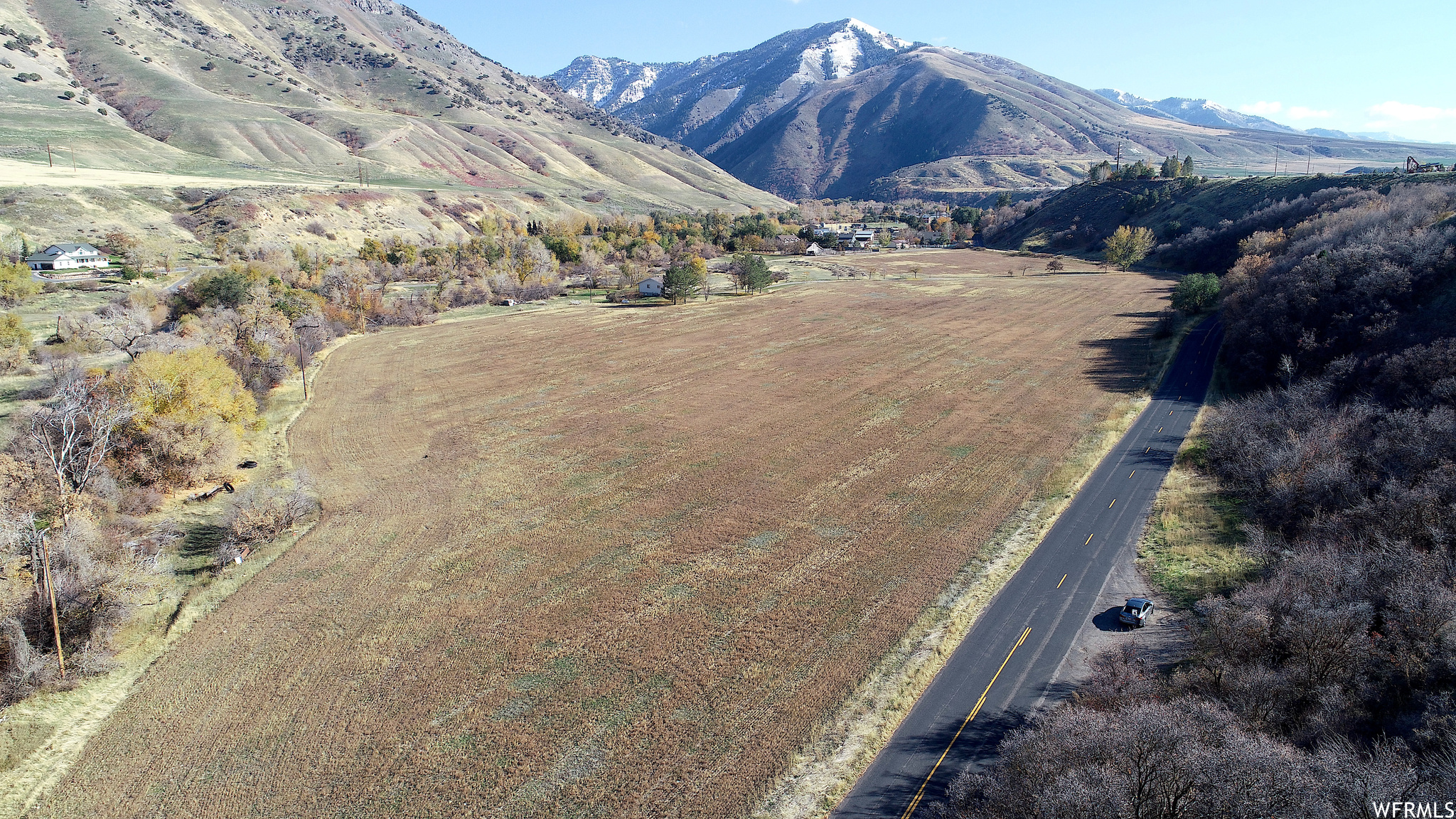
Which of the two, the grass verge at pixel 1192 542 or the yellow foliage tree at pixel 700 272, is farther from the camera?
the yellow foliage tree at pixel 700 272

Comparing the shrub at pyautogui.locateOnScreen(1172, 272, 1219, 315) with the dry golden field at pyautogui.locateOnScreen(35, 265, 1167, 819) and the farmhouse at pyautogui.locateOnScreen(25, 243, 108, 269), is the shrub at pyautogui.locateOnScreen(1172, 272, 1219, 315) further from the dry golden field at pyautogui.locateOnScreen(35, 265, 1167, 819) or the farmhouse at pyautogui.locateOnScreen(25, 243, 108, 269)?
the farmhouse at pyautogui.locateOnScreen(25, 243, 108, 269)

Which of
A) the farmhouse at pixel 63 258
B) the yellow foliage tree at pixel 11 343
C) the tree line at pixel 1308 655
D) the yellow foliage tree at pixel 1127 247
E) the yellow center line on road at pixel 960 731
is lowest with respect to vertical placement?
the yellow center line on road at pixel 960 731

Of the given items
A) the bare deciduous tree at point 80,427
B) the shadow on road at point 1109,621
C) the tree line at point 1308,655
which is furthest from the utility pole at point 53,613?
the shadow on road at point 1109,621

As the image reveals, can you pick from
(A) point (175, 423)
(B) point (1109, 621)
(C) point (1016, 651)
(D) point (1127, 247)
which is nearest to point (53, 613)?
(A) point (175, 423)

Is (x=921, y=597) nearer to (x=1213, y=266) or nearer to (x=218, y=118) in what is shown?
(x=1213, y=266)

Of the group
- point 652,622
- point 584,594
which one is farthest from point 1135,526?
point 584,594

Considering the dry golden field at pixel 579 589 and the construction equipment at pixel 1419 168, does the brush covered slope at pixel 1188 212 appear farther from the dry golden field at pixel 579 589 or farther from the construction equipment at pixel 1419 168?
the dry golden field at pixel 579 589

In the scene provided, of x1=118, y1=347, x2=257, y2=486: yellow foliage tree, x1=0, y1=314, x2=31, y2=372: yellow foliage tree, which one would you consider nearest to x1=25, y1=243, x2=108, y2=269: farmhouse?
x1=0, y1=314, x2=31, y2=372: yellow foliage tree

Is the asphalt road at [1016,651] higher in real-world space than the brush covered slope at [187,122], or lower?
lower

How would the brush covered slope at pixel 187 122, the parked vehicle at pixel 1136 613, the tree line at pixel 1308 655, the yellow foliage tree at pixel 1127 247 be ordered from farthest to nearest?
the brush covered slope at pixel 187 122 < the yellow foliage tree at pixel 1127 247 < the parked vehicle at pixel 1136 613 < the tree line at pixel 1308 655
